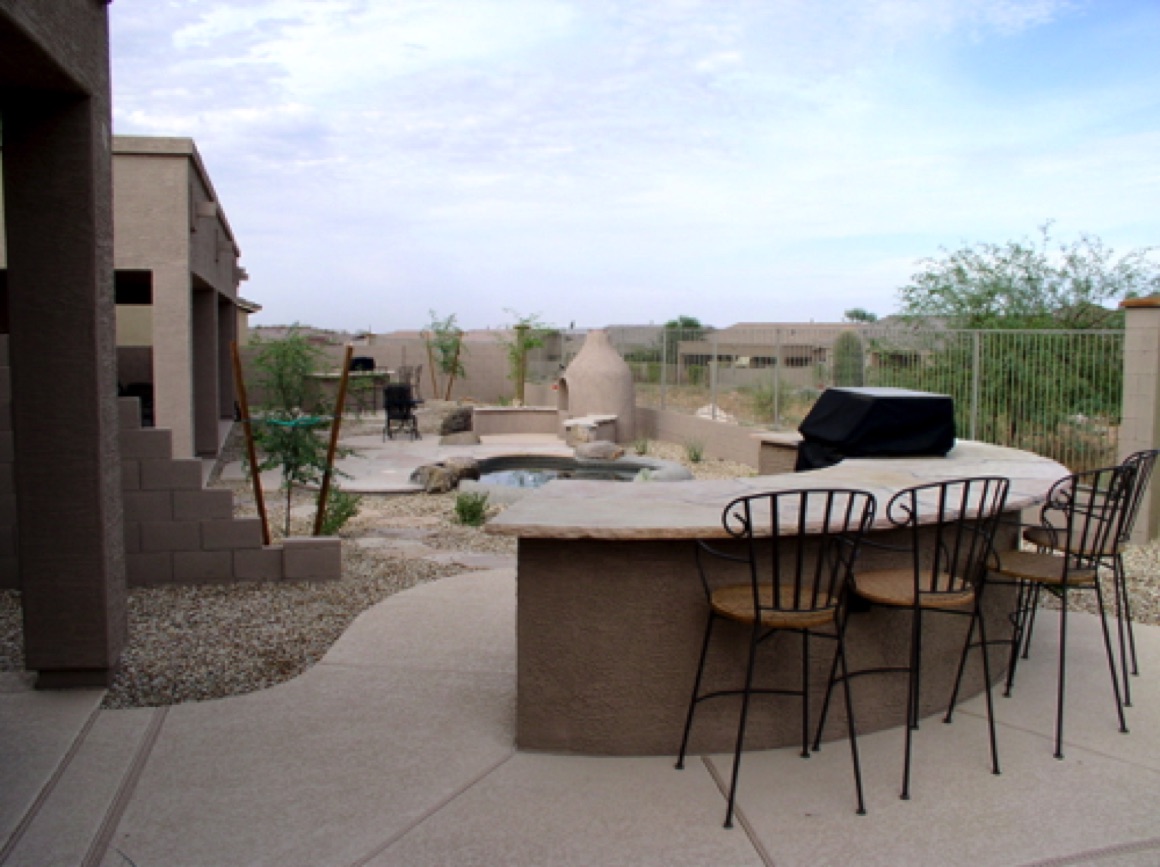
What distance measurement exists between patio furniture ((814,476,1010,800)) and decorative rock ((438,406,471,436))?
15.2 meters

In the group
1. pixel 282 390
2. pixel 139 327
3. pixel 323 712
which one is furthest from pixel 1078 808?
pixel 139 327

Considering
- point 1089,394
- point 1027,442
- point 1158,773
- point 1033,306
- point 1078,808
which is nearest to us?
point 1078,808

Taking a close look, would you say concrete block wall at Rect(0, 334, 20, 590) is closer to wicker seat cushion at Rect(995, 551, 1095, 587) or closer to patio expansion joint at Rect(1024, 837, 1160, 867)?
wicker seat cushion at Rect(995, 551, 1095, 587)

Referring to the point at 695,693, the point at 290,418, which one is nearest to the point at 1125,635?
the point at 695,693

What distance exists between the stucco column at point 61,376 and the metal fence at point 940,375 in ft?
29.0

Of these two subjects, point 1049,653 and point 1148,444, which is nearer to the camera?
point 1049,653

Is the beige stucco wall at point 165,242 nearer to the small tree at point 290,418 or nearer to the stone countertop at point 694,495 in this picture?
the small tree at point 290,418

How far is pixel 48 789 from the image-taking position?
3.74 m

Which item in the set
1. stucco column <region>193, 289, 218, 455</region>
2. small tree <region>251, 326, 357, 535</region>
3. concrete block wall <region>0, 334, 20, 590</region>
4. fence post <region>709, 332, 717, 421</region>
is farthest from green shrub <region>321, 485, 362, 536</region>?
fence post <region>709, 332, 717, 421</region>

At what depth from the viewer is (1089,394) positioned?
9.80 meters

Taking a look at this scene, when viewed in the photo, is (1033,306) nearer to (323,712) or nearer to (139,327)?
(323,712)

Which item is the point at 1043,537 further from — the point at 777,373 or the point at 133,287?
the point at 133,287

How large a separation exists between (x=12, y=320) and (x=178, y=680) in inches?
76.8

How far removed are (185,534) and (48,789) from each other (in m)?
3.30
